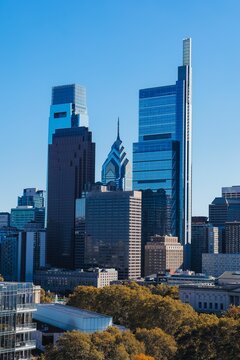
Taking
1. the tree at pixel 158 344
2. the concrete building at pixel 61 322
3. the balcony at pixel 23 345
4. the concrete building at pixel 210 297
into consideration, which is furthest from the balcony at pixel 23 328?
the concrete building at pixel 210 297

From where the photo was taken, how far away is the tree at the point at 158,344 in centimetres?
7137

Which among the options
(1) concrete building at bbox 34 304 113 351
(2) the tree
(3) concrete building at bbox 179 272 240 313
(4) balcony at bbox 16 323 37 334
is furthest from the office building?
(3) concrete building at bbox 179 272 240 313

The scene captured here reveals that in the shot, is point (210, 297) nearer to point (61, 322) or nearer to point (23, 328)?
point (61, 322)

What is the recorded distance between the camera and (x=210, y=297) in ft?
494

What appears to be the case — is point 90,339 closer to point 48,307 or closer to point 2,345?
point 2,345

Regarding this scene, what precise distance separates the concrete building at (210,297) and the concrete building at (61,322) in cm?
5980

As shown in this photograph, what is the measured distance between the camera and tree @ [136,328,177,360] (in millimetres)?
71369

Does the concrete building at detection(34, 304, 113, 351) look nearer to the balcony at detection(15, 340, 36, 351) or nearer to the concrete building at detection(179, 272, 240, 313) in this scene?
the balcony at detection(15, 340, 36, 351)

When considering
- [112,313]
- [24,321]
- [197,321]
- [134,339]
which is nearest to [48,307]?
[112,313]

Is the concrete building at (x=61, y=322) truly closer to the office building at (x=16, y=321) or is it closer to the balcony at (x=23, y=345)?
the office building at (x=16, y=321)

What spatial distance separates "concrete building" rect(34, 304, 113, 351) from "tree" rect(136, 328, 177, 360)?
8.25 metres

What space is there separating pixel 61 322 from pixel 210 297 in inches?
2706

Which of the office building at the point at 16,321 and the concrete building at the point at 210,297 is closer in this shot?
the office building at the point at 16,321

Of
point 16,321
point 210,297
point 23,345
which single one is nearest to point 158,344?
point 23,345
